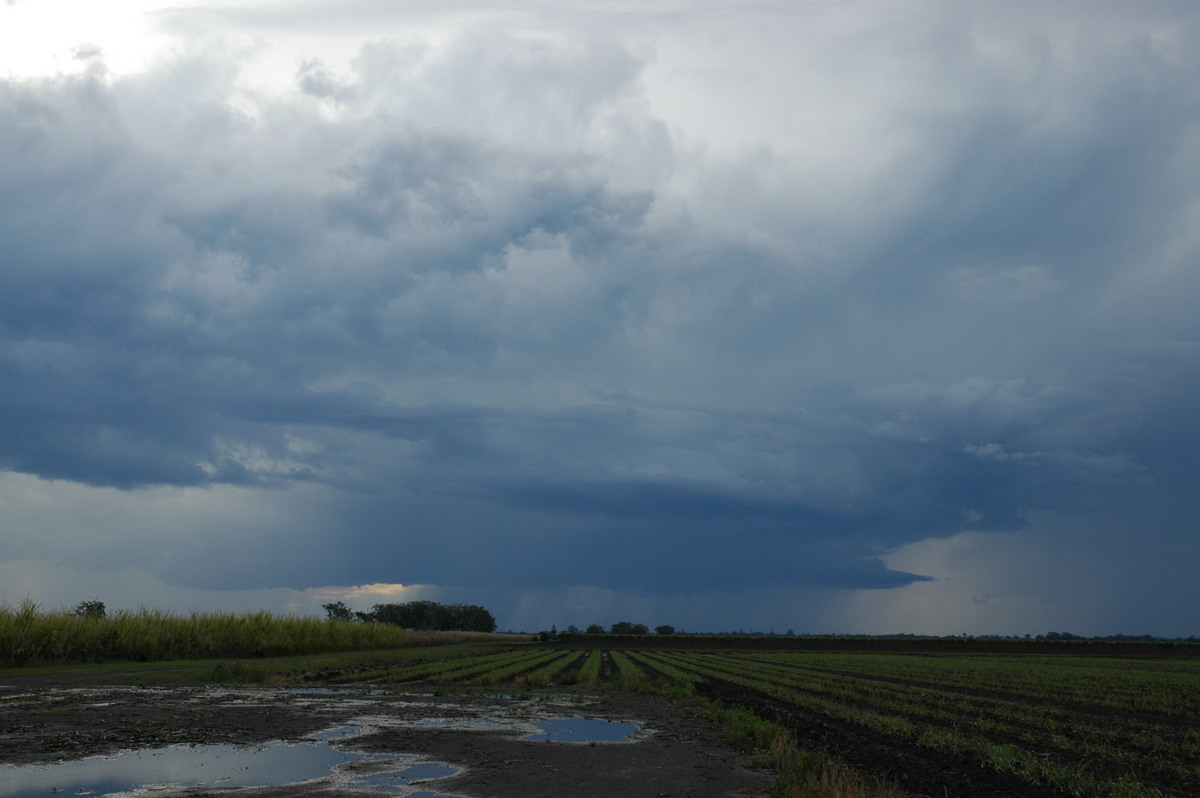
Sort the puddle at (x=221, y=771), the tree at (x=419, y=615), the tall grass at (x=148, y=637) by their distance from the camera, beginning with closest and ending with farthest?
the puddle at (x=221, y=771) → the tall grass at (x=148, y=637) → the tree at (x=419, y=615)

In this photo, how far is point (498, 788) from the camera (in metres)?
13.0

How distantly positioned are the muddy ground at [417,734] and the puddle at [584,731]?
0.38 meters

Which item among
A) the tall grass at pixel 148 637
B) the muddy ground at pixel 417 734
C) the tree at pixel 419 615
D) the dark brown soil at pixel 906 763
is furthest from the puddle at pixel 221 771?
the tree at pixel 419 615

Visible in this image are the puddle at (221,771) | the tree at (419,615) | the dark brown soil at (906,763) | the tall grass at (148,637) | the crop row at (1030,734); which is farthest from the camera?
the tree at (419,615)

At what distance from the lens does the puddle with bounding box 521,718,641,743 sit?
62.4 feet

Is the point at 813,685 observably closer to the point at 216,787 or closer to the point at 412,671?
the point at 412,671

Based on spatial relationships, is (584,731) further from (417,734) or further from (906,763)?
(906,763)

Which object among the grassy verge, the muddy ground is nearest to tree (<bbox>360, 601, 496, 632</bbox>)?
the grassy verge

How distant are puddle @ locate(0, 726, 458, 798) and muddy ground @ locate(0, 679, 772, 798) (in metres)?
0.25

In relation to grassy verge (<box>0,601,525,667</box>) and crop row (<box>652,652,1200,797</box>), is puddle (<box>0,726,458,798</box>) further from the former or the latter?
grassy verge (<box>0,601,525,667</box>)

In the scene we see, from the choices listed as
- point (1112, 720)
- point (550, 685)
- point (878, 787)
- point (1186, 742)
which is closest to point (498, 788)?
point (878, 787)

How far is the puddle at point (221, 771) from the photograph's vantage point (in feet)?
40.1

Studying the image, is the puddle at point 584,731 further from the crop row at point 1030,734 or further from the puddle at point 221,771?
the crop row at point 1030,734

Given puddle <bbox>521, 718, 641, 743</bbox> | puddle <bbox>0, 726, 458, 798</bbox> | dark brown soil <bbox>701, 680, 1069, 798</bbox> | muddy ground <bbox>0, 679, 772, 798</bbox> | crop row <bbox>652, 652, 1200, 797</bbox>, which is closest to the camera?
puddle <bbox>0, 726, 458, 798</bbox>
